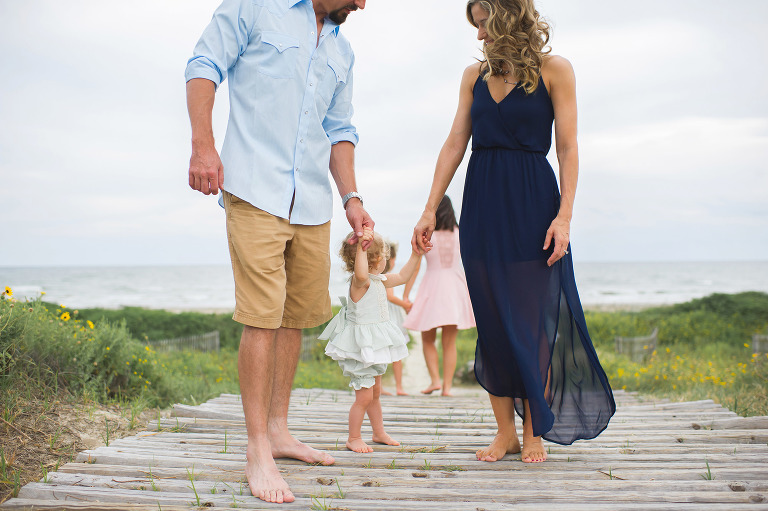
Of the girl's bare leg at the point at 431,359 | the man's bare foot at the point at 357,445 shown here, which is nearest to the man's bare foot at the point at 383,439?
the man's bare foot at the point at 357,445

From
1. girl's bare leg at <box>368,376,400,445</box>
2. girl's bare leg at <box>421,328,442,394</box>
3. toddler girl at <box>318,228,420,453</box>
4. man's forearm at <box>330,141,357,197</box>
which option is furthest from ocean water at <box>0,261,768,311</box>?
man's forearm at <box>330,141,357,197</box>

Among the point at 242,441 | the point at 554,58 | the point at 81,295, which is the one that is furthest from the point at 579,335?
the point at 81,295

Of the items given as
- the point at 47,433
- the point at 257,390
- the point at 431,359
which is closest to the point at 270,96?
the point at 257,390

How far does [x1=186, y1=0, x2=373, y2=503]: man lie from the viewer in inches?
106

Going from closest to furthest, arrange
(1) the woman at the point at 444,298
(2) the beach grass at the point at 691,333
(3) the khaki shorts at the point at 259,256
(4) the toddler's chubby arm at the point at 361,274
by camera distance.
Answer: (3) the khaki shorts at the point at 259,256
(4) the toddler's chubby arm at the point at 361,274
(1) the woman at the point at 444,298
(2) the beach grass at the point at 691,333

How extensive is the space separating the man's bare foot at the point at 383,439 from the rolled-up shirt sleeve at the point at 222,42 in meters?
2.11

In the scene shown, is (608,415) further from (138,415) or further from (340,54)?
(138,415)

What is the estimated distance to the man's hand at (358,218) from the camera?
3320mm

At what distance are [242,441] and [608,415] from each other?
1998 millimetres

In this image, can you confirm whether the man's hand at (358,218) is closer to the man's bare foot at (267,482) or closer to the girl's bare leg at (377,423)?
the girl's bare leg at (377,423)

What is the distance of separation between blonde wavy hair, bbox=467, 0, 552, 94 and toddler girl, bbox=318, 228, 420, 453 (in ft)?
3.76

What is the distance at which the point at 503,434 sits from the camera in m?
3.11

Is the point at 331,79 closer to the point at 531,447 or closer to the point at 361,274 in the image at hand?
the point at 361,274

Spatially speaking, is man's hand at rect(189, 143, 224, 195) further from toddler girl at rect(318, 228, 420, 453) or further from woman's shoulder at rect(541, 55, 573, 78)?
woman's shoulder at rect(541, 55, 573, 78)
